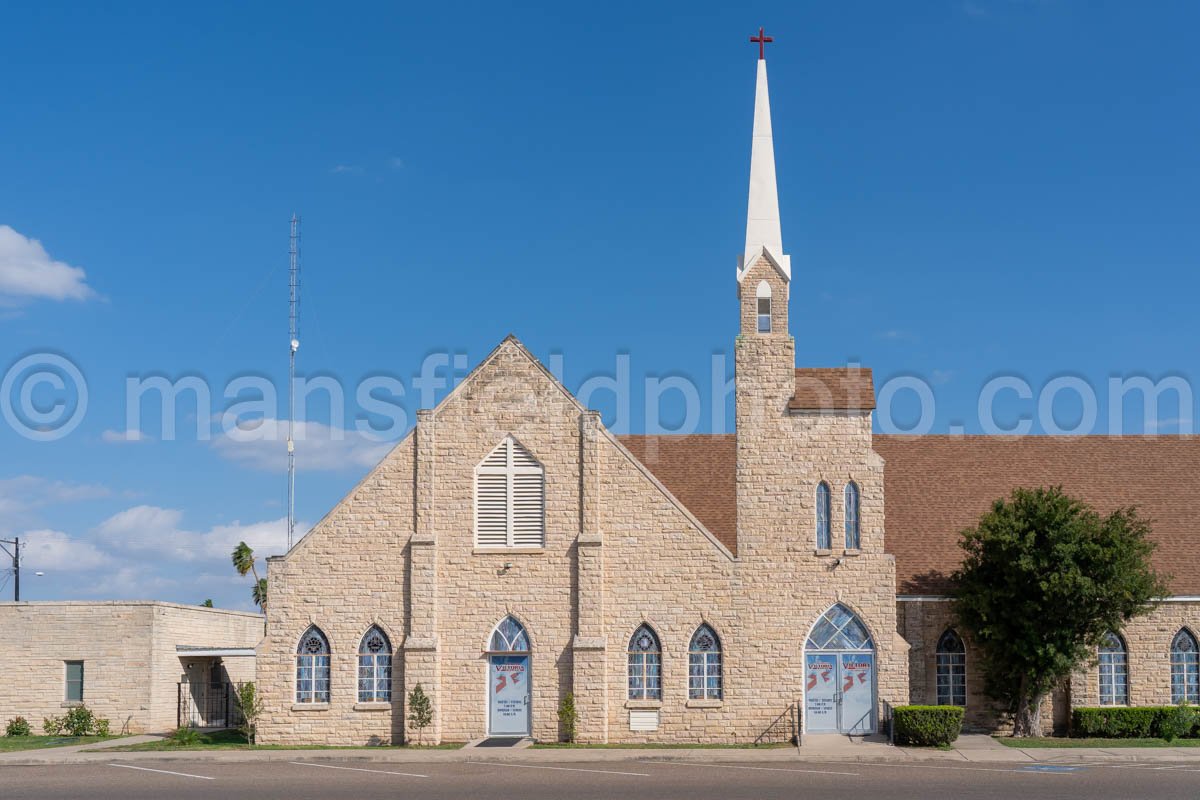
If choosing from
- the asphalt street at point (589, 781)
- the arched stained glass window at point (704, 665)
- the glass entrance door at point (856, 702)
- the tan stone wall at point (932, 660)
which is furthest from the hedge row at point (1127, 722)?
the arched stained glass window at point (704, 665)

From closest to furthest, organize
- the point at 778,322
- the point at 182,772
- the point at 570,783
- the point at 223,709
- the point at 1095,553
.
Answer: the point at 570,783 → the point at 182,772 → the point at 1095,553 → the point at 778,322 → the point at 223,709

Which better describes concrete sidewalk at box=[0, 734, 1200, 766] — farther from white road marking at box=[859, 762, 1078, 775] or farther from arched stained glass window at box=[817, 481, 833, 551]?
arched stained glass window at box=[817, 481, 833, 551]

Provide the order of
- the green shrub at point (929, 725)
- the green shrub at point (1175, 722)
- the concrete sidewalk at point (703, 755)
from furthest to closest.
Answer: the green shrub at point (1175, 722), the green shrub at point (929, 725), the concrete sidewalk at point (703, 755)

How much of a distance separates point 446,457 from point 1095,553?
16061mm

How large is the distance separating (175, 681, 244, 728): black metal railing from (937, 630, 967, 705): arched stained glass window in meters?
20.2

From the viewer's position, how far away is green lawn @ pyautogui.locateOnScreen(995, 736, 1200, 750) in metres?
30.0

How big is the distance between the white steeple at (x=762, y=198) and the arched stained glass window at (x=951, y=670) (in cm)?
1058

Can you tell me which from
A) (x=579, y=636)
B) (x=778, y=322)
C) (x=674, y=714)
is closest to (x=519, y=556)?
(x=579, y=636)

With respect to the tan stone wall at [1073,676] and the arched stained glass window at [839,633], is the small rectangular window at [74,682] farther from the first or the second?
the tan stone wall at [1073,676]

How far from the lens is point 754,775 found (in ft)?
80.5

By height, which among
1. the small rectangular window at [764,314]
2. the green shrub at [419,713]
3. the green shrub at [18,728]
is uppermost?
the small rectangular window at [764,314]

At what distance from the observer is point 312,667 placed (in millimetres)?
31562

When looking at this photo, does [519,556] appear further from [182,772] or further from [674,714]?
[182,772]

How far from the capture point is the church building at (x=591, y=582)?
1219 inches
